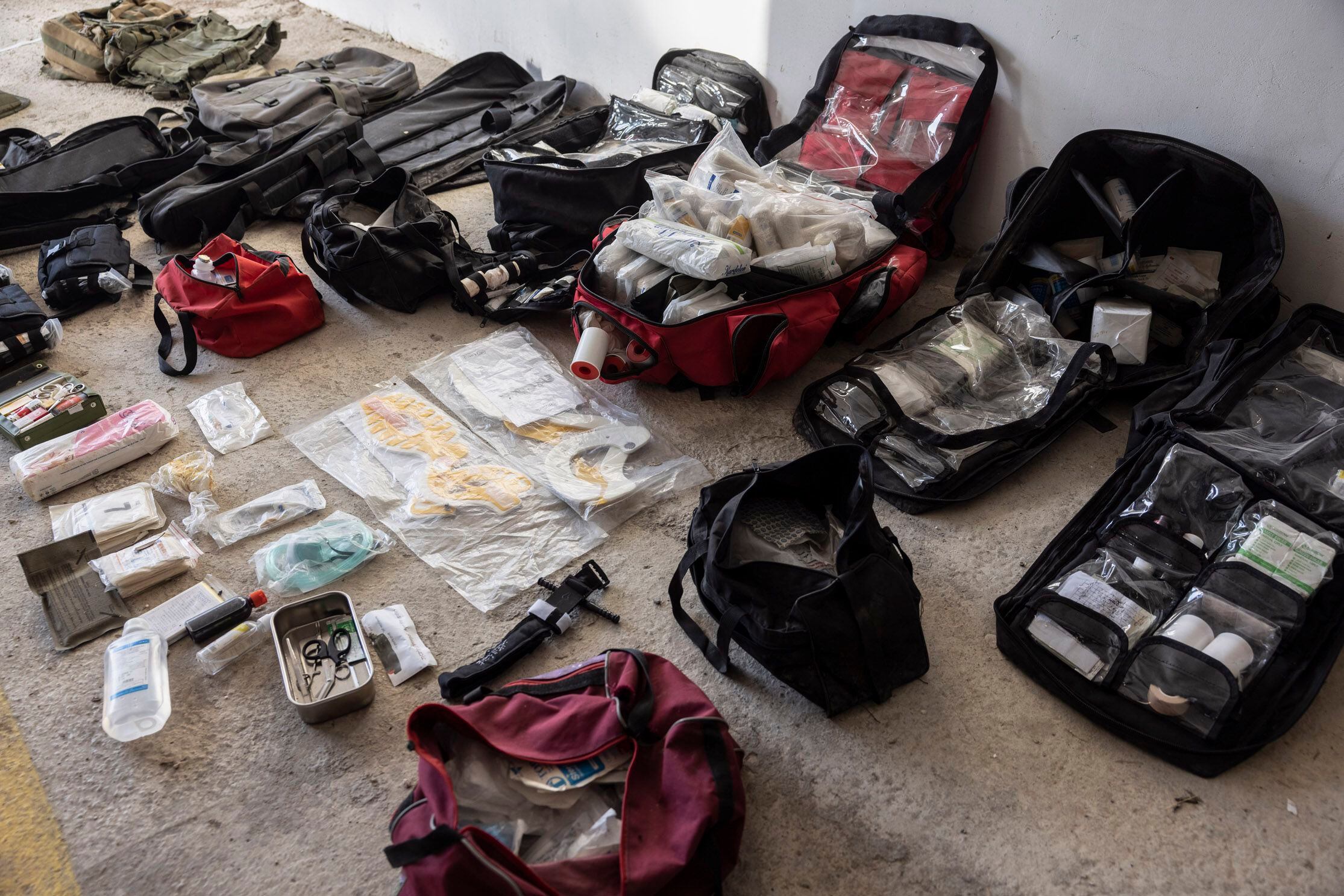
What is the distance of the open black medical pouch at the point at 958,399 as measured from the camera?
201 centimetres

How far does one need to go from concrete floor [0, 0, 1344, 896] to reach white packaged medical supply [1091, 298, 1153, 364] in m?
0.38

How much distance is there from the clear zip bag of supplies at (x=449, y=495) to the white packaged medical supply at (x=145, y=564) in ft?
1.19

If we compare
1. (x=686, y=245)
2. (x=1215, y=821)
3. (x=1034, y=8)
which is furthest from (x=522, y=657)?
(x=1034, y=8)

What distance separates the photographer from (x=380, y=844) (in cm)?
145

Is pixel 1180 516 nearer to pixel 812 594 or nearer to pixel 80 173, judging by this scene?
pixel 812 594

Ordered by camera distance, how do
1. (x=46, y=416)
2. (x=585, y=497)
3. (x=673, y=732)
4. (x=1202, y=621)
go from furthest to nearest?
(x=46, y=416)
(x=585, y=497)
(x=1202, y=621)
(x=673, y=732)

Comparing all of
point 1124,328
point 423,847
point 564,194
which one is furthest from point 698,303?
point 423,847

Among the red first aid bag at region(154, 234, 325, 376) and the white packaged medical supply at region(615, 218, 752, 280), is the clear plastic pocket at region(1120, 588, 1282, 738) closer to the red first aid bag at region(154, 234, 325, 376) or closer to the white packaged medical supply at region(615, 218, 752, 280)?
the white packaged medical supply at region(615, 218, 752, 280)

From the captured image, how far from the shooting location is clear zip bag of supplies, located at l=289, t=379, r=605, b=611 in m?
1.90

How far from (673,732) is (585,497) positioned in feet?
2.35

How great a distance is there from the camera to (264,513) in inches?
78.6

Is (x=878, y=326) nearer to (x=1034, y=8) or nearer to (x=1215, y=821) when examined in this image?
(x=1034, y=8)

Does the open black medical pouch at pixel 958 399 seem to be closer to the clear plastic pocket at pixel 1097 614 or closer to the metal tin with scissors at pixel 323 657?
the clear plastic pocket at pixel 1097 614

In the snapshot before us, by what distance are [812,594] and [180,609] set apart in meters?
1.22
